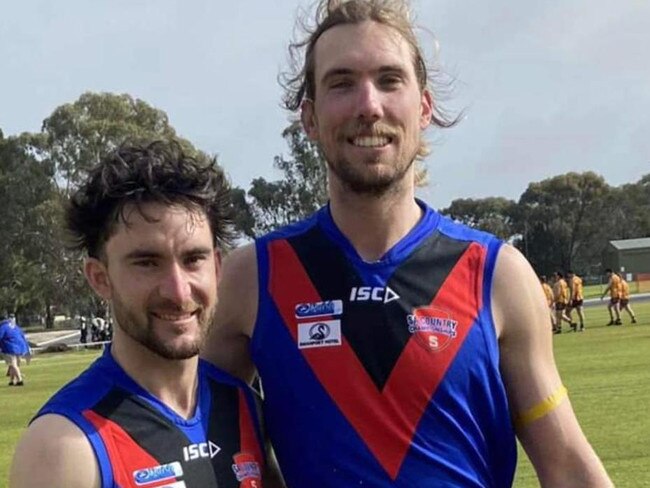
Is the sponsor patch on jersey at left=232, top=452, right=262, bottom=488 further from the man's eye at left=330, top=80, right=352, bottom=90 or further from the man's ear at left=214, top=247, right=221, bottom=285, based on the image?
the man's eye at left=330, top=80, right=352, bottom=90

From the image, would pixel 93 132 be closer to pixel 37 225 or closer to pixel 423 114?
pixel 37 225

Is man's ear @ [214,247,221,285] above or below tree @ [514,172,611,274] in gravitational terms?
below

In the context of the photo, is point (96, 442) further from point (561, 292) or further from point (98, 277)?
point (561, 292)

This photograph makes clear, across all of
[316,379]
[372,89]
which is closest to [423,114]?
[372,89]

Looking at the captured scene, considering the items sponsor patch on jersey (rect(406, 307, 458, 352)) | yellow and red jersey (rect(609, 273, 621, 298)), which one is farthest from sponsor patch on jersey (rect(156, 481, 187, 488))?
yellow and red jersey (rect(609, 273, 621, 298))

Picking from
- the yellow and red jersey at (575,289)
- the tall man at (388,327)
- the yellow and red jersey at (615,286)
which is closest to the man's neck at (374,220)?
the tall man at (388,327)

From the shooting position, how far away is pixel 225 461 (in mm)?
3088

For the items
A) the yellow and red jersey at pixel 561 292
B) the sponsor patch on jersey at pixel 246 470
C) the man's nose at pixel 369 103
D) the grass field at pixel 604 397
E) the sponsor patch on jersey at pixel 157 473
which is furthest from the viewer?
the yellow and red jersey at pixel 561 292

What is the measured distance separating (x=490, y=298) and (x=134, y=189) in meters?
1.15

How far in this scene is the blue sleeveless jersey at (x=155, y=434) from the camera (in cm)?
286

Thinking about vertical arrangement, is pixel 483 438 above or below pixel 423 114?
below

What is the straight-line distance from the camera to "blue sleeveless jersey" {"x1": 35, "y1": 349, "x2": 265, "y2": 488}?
286 cm

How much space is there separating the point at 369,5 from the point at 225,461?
157 cm

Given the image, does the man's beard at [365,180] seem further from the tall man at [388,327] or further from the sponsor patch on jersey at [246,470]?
the sponsor patch on jersey at [246,470]
